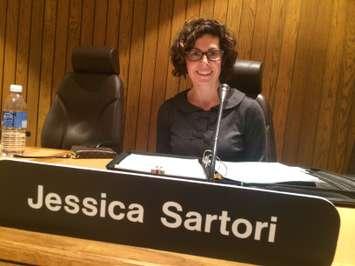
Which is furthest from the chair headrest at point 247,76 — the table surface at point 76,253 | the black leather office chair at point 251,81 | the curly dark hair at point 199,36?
the table surface at point 76,253

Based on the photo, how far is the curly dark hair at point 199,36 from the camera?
5.74 ft

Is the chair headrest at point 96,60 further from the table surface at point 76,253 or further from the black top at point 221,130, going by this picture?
the table surface at point 76,253

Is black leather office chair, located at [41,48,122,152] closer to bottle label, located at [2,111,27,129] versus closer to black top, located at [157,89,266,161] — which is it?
black top, located at [157,89,266,161]

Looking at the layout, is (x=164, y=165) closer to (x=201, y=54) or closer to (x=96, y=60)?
(x=201, y=54)

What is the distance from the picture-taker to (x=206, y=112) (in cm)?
175

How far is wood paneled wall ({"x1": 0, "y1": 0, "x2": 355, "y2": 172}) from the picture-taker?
269 cm

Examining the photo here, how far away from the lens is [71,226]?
60 cm

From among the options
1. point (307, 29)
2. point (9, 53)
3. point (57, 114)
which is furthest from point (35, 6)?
point (307, 29)

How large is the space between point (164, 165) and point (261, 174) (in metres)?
0.27

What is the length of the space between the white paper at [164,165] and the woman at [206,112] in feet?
1.60

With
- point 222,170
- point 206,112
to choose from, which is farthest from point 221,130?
point 222,170

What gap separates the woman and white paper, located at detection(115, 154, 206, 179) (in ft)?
1.60

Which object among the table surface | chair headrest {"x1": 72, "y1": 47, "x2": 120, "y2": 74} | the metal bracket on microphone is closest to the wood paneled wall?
chair headrest {"x1": 72, "y1": 47, "x2": 120, "y2": 74}

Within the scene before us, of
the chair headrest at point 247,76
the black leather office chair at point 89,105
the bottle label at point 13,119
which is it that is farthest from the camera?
the black leather office chair at point 89,105
